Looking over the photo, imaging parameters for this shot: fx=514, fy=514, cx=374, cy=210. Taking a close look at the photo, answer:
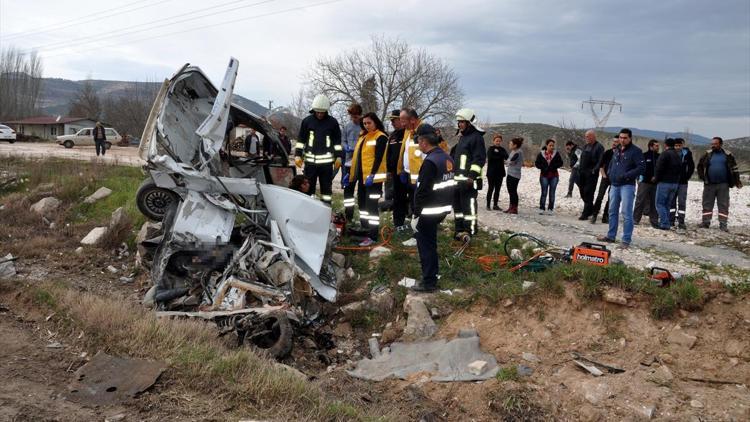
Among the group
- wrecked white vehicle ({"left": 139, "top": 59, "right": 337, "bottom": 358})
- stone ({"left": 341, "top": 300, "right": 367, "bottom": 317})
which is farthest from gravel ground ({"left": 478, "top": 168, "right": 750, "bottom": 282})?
wrecked white vehicle ({"left": 139, "top": 59, "right": 337, "bottom": 358})

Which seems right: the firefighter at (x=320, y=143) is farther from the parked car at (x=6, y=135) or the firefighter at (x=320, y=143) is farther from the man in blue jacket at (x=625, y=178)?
the parked car at (x=6, y=135)

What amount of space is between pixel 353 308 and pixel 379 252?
4.21 feet

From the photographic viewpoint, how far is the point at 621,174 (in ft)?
22.9

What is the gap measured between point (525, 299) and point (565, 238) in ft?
9.45

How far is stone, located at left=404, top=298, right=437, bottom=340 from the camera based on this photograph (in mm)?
5195

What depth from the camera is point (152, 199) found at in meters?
7.21

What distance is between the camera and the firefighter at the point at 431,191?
17.9 ft

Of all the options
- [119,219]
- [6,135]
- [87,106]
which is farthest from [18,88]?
[119,219]

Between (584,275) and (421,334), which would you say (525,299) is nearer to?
(584,275)

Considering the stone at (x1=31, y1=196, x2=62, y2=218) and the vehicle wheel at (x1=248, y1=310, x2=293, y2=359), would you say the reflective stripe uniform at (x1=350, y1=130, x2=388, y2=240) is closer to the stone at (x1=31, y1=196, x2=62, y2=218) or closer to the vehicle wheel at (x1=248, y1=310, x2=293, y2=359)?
the vehicle wheel at (x1=248, y1=310, x2=293, y2=359)

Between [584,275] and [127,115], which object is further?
[127,115]

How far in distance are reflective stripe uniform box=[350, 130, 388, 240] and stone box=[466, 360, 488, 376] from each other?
121 inches

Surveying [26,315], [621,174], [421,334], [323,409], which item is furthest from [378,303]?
[621,174]

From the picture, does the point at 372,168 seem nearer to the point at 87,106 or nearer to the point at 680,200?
the point at 680,200
